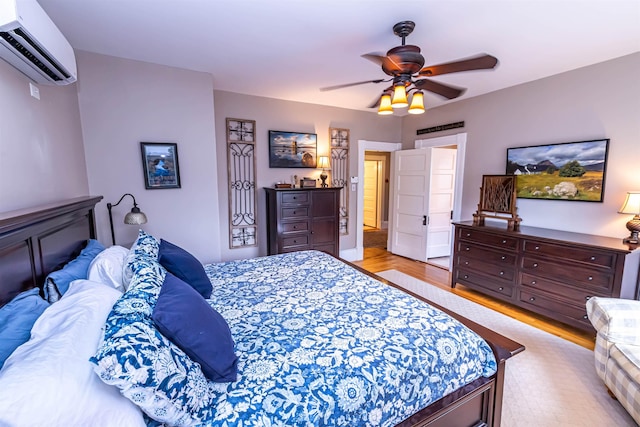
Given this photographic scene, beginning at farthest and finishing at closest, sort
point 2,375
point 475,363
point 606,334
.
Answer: point 606,334 < point 475,363 < point 2,375

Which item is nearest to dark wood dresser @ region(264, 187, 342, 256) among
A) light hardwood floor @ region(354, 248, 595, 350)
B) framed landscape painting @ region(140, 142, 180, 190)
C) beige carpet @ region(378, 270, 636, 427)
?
light hardwood floor @ region(354, 248, 595, 350)

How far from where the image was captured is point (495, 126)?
3.70 meters

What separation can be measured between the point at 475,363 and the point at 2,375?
5.58 feet

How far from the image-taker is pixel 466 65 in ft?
6.27

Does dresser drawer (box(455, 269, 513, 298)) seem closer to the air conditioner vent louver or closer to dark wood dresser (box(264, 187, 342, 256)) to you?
dark wood dresser (box(264, 187, 342, 256))

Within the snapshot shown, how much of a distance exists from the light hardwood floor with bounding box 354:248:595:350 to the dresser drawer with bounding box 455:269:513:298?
15 centimetres

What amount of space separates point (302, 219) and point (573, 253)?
9.55 feet

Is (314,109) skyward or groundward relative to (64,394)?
skyward

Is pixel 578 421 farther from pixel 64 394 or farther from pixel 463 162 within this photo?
pixel 463 162

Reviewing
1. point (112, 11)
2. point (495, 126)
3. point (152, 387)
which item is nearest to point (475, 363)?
point (152, 387)

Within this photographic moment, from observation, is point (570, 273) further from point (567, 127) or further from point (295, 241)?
point (295, 241)

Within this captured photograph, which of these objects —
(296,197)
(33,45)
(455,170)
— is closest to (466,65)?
(296,197)

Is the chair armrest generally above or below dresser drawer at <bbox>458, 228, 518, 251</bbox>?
below

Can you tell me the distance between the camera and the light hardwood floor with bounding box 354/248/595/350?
8.52ft
